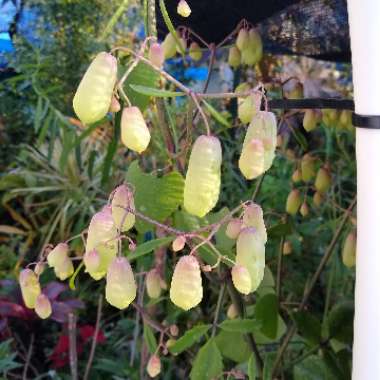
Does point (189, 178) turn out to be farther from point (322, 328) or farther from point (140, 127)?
point (322, 328)

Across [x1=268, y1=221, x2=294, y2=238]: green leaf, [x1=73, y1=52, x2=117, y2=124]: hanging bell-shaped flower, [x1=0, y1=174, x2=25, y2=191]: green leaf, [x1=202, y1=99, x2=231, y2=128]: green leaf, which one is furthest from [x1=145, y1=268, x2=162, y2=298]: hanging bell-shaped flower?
[x1=0, y1=174, x2=25, y2=191]: green leaf

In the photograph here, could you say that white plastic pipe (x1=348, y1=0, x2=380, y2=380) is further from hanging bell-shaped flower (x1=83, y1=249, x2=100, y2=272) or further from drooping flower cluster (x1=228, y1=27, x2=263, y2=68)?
drooping flower cluster (x1=228, y1=27, x2=263, y2=68)

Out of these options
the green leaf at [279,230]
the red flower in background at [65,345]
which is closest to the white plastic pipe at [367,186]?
the green leaf at [279,230]

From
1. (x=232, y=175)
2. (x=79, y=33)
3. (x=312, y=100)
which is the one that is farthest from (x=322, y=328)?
(x=79, y=33)

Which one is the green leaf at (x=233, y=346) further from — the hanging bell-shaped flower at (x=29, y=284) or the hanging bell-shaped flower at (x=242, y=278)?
the hanging bell-shaped flower at (x=242, y=278)

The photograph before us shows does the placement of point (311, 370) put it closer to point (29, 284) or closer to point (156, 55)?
point (29, 284)

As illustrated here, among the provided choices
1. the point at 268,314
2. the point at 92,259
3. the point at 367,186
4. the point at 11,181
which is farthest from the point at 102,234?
the point at 11,181
